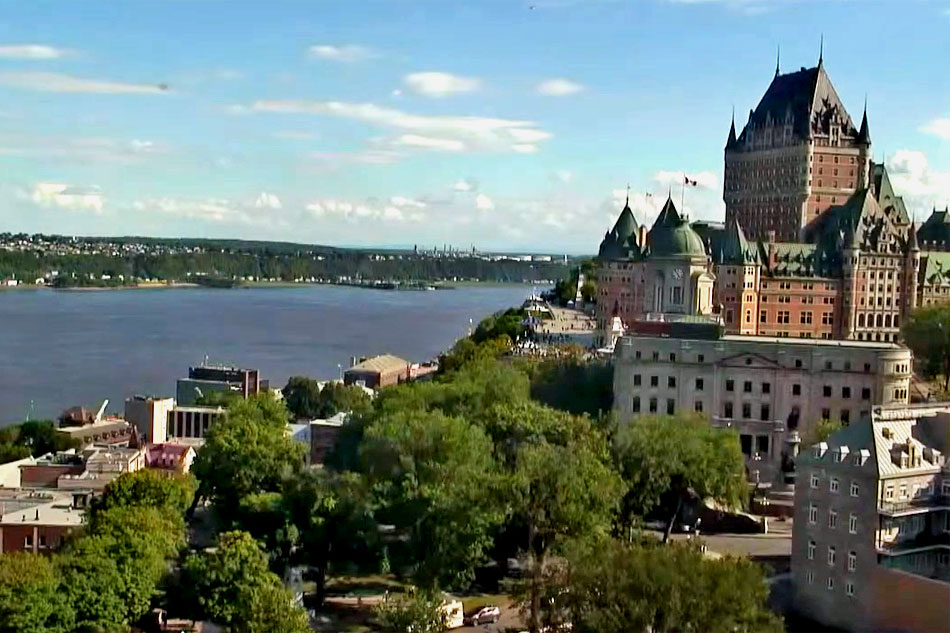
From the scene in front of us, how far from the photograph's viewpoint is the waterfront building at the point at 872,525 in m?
30.9

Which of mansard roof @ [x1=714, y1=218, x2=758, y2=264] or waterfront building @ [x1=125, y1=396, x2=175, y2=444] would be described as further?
mansard roof @ [x1=714, y1=218, x2=758, y2=264]

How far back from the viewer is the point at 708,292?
65562mm

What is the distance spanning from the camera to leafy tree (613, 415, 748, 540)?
130ft

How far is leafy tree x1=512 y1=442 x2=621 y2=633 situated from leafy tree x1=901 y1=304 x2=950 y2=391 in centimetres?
2830

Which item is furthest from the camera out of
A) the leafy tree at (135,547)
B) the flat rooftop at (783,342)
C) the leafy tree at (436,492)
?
the flat rooftop at (783,342)

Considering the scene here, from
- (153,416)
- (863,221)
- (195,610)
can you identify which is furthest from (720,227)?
(195,610)

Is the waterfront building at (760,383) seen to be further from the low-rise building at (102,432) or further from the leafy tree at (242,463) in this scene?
the low-rise building at (102,432)

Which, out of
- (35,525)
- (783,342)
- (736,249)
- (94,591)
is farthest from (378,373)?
(94,591)

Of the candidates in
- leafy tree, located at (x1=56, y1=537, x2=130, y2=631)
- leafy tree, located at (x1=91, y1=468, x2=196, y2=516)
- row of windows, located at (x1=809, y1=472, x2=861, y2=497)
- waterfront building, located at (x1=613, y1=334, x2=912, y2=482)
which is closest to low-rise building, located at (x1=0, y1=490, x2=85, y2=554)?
leafy tree, located at (x1=91, y1=468, x2=196, y2=516)

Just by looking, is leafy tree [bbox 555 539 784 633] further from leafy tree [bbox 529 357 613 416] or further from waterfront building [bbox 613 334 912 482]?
leafy tree [bbox 529 357 613 416]

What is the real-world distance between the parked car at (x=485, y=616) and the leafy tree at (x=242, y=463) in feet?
29.7

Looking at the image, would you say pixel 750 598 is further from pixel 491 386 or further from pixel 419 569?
pixel 491 386

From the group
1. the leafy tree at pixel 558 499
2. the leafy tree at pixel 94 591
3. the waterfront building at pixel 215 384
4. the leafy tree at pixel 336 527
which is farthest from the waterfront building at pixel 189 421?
the leafy tree at pixel 94 591

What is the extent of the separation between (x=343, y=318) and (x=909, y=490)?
15025 centimetres
